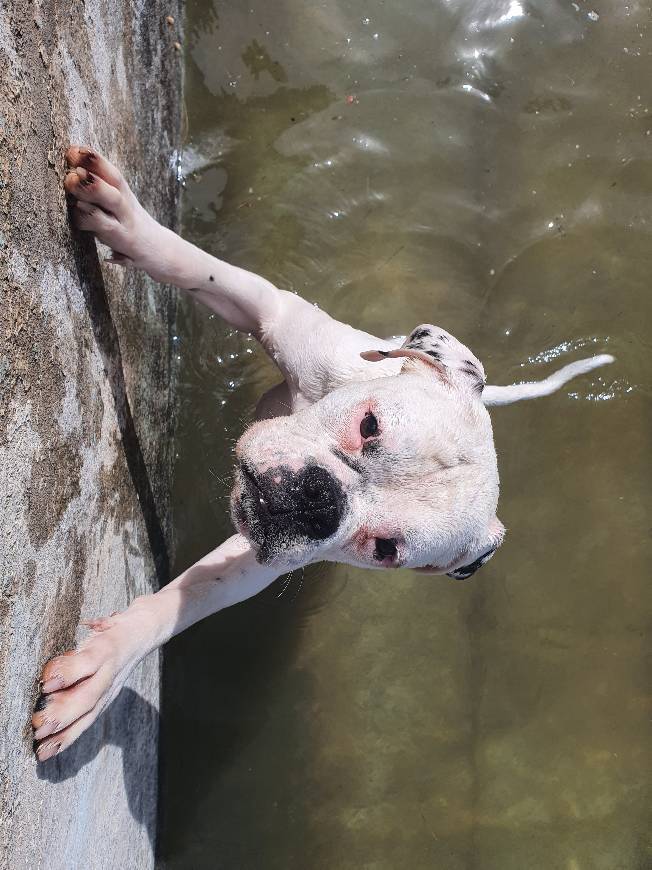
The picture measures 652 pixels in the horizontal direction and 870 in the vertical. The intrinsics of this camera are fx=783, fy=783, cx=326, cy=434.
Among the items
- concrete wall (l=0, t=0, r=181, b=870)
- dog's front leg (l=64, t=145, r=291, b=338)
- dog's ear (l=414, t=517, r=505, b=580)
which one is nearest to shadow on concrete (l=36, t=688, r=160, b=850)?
concrete wall (l=0, t=0, r=181, b=870)

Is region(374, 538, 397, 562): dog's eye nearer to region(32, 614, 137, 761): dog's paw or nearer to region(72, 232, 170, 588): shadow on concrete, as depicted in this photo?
region(32, 614, 137, 761): dog's paw

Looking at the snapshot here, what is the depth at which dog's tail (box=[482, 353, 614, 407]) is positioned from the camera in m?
4.26

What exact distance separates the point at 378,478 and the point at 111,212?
1.34 meters

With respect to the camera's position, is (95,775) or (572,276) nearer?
(95,775)

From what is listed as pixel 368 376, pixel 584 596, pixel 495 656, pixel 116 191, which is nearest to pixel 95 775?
pixel 368 376

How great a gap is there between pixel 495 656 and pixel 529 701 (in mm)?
349

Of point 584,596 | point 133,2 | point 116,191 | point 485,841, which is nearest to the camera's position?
point 116,191

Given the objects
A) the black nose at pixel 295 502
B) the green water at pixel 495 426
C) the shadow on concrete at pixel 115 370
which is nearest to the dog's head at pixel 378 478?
the black nose at pixel 295 502

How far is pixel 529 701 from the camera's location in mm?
4941

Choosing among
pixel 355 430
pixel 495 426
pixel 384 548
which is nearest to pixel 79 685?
pixel 384 548

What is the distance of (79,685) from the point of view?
251 cm

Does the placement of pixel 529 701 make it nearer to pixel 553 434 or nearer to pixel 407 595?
pixel 407 595

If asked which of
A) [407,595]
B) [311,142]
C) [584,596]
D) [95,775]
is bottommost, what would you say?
[584,596]

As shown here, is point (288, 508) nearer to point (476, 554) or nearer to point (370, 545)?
point (370, 545)
